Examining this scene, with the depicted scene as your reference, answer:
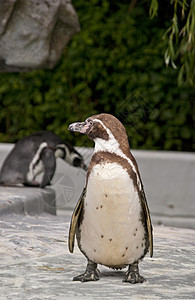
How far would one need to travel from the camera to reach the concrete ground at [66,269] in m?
1.78

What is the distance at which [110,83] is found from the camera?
19.6 feet

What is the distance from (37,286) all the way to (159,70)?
4.25 metres

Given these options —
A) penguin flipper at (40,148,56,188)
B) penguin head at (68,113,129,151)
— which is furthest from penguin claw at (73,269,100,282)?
penguin flipper at (40,148,56,188)

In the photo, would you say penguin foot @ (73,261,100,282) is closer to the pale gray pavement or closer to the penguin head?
the pale gray pavement

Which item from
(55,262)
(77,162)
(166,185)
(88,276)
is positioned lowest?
(166,185)

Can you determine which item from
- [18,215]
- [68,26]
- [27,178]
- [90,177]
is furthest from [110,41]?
[90,177]

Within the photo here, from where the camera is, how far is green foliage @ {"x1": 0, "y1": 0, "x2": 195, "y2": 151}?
578 cm

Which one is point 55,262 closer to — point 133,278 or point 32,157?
point 133,278

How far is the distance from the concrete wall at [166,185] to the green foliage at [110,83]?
1047 millimetres

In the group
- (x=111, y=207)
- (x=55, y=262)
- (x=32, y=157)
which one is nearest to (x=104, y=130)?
(x=111, y=207)

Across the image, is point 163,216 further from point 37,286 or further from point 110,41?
point 37,286

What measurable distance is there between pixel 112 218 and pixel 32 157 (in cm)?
259

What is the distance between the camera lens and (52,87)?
19.7 feet

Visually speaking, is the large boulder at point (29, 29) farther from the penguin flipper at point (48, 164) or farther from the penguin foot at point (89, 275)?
the penguin foot at point (89, 275)
